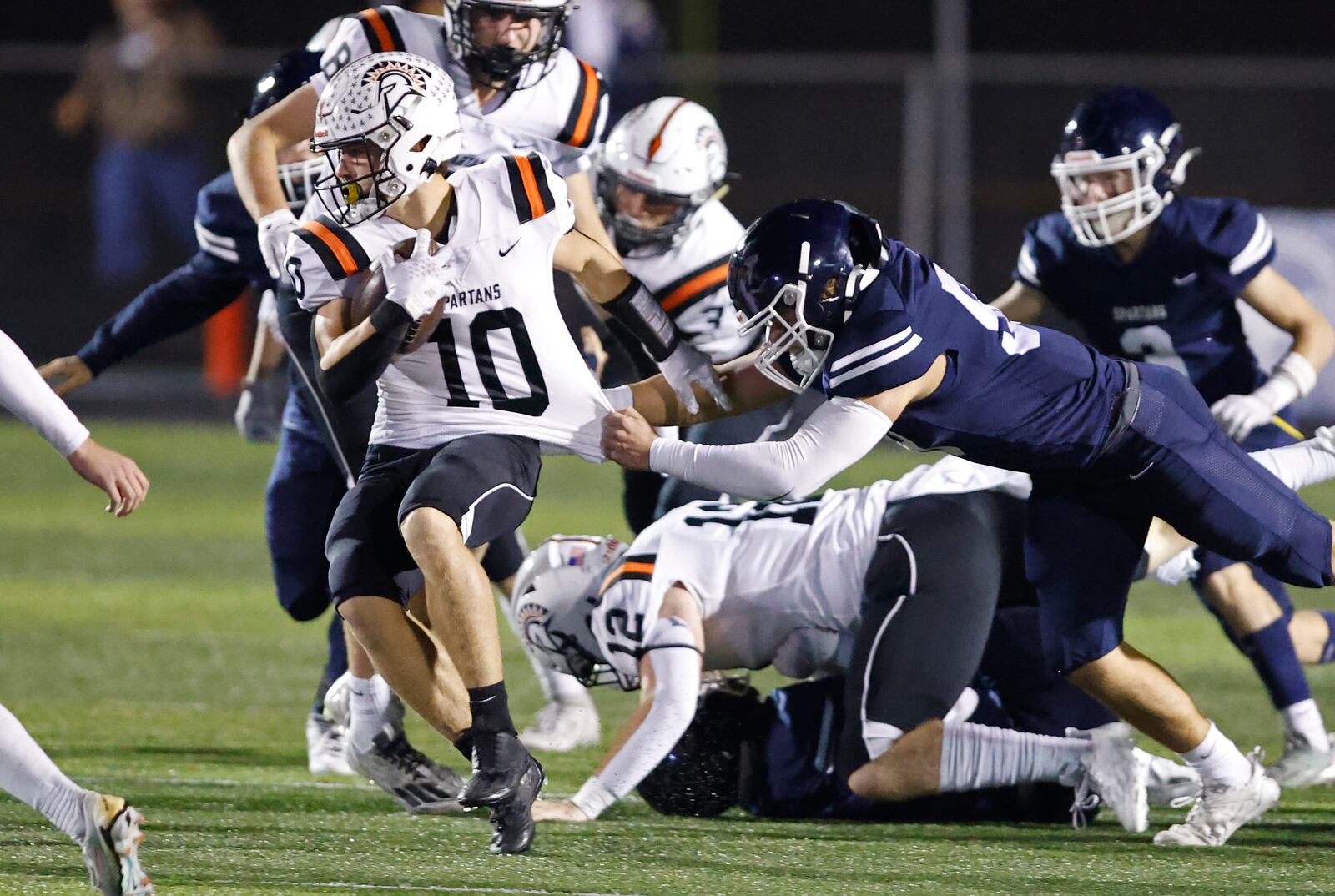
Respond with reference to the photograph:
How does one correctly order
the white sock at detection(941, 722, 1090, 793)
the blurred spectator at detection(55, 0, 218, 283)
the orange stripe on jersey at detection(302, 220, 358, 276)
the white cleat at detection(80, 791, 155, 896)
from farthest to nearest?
1. the blurred spectator at detection(55, 0, 218, 283)
2. the white sock at detection(941, 722, 1090, 793)
3. the orange stripe on jersey at detection(302, 220, 358, 276)
4. the white cleat at detection(80, 791, 155, 896)

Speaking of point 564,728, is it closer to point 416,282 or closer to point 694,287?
point 694,287

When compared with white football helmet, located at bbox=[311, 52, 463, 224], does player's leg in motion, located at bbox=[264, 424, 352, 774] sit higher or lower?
lower

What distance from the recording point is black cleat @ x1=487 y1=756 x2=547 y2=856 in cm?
398

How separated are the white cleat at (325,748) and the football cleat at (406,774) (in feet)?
1.72

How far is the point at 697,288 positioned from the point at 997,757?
70.7 inches

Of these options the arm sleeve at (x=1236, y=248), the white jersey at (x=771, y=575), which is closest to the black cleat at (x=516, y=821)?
the white jersey at (x=771, y=575)

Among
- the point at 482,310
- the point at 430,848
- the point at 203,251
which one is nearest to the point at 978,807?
the point at 430,848

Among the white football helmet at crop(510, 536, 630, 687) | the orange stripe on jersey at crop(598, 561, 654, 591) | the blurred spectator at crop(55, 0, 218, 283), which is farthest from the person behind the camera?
the blurred spectator at crop(55, 0, 218, 283)

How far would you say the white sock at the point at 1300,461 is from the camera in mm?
4621

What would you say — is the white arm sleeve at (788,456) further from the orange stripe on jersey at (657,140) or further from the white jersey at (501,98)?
the orange stripe on jersey at (657,140)

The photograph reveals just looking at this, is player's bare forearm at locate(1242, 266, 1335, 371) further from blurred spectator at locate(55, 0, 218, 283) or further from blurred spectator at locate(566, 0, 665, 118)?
blurred spectator at locate(55, 0, 218, 283)

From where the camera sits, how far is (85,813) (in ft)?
11.0

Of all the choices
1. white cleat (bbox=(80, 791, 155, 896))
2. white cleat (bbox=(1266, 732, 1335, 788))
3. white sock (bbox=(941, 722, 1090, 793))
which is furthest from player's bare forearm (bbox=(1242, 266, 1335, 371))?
white cleat (bbox=(80, 791, 155, 896))

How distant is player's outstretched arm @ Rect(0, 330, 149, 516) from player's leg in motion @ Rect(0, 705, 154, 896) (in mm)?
452
